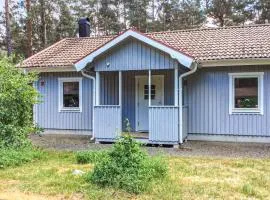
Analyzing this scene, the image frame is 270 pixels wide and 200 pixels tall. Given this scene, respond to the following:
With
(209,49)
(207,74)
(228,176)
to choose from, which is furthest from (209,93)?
(228,176)

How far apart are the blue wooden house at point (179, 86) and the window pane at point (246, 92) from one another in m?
0.03

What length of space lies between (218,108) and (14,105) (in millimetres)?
6767

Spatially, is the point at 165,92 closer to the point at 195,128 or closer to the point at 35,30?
the point at 195,128

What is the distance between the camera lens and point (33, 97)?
34.5 feet

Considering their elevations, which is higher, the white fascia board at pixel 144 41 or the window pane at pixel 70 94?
the white fascia board at pixel 144 41

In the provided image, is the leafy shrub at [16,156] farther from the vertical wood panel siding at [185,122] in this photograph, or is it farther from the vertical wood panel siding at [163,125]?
the vertical wood panel siding at [185,122]

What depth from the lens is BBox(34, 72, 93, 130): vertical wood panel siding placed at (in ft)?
50.3

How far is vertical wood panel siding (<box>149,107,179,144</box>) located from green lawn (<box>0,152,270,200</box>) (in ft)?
8.88

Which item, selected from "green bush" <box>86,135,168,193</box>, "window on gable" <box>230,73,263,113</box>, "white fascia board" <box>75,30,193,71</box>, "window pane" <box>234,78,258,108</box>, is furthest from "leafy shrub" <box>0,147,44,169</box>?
"window pane" <box>234,78,258,108</box>

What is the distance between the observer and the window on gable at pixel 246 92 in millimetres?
12781

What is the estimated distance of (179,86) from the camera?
12.6 m

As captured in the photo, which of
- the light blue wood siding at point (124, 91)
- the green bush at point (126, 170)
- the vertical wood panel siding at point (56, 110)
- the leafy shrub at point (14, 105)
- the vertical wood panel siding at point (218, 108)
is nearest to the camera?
the green bush at point (126, 170)

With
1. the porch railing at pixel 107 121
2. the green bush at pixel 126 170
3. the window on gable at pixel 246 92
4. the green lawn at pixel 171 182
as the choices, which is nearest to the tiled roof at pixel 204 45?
the window on gable at pixel 246 92

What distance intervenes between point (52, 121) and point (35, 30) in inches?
753
